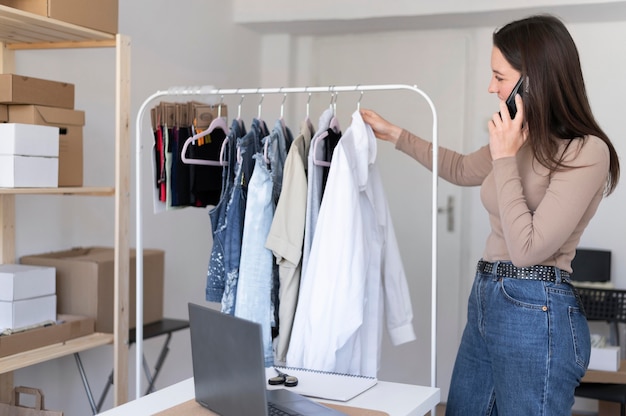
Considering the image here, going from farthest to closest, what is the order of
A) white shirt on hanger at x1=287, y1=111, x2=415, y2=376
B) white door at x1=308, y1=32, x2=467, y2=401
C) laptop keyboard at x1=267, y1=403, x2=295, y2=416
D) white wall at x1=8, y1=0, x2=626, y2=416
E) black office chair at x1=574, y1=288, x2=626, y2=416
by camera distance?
1. white door at x1=308, y1=32, x2=467, y2=401
2. black office chair at x1=574, y1=288, x2=626, y2=416
3. white wall at x1=8, y1=0, x2=626, y2=416
4. white shirt on hanger at x1=287, y1=111, x2=415, y2=376
5. laptop keyboard at x1=267, y1=403, x2=295, y2=416

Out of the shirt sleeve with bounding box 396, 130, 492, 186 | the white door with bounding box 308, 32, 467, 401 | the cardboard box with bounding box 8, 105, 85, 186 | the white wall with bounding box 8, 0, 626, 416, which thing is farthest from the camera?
the white door with bounding box 308, 32, 467, 401

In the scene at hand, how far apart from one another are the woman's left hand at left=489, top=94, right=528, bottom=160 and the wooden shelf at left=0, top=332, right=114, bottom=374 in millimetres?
1663

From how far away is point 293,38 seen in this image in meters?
5.12

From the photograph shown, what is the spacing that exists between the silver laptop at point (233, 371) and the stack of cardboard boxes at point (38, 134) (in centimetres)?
119

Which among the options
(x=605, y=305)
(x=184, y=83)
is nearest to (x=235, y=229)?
(x=184, y=83)

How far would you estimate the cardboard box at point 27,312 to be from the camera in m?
2.71

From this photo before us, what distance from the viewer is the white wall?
337 centimetres

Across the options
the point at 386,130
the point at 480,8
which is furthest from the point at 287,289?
the point at 480,8

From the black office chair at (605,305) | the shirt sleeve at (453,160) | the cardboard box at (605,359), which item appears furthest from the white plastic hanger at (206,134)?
the black office chair at (605,305)

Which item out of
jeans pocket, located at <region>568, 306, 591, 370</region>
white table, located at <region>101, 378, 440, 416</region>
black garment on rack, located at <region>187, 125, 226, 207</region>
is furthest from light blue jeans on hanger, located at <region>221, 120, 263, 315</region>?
jeans pocket, located at <region>568, 306, 591, 370</region>

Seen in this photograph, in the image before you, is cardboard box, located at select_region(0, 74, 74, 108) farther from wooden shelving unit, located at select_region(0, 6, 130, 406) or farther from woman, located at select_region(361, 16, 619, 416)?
woman, located at select_region(361, 16, 619, 416)

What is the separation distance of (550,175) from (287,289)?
0.85 meters

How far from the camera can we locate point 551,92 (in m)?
1.95

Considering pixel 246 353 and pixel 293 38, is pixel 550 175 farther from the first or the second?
pixel 293 38
